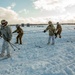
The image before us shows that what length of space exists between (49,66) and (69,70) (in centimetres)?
104

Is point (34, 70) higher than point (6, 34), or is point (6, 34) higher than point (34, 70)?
→ point (6, 34)

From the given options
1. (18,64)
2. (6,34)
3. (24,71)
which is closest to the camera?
(24,71)

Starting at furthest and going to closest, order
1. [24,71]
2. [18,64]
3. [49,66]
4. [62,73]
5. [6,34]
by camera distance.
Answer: [6,34] → [18,64] → [49,66] → [24,71] → [62,73]

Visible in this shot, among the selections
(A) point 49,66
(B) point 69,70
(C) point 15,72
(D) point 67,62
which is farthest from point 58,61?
(C) point 15,72

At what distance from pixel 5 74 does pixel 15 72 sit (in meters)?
0.39

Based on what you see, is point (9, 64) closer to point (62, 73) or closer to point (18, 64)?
point (18, 64)

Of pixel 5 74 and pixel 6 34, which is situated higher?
pixel 6 34

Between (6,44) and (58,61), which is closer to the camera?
(58,61)

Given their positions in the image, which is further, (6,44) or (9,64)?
(6,44)

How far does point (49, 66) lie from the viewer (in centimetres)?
784

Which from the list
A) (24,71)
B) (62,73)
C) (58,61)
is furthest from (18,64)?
(62,73)

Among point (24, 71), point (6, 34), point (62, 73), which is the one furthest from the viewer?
point (6, 34)

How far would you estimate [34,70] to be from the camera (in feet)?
24.2

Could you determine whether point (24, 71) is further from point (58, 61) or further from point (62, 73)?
point (58, 61)
